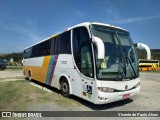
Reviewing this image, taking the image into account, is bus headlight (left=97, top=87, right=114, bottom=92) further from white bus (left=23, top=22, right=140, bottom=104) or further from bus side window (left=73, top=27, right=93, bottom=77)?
bus side window (left=73, top=27, right=93, bottom=77)

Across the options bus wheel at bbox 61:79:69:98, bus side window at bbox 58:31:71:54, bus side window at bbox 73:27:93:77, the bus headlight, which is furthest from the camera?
bus wheel at bbox 61:79:69:98

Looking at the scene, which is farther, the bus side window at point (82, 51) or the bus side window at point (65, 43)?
the bus side window at point (65, 43)

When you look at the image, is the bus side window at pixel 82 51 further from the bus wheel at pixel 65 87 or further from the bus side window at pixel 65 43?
the bus wheel at pixel 65 87

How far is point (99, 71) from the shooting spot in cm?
615

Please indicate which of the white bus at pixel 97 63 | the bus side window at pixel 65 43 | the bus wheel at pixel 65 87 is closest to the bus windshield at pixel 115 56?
the white bus at pixel 97 63

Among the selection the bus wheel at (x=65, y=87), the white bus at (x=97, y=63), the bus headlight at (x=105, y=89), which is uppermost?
the white bus at (x=97, y=63)

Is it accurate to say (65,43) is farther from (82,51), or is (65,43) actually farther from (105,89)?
(105,89)

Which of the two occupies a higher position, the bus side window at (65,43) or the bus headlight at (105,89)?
the bus side window at (65,43)

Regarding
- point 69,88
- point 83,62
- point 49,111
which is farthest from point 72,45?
point 49,111

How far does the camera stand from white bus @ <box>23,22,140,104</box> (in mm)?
6180

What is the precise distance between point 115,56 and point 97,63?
0.88 m

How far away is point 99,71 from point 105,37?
1434mm

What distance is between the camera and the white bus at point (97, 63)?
618 cm

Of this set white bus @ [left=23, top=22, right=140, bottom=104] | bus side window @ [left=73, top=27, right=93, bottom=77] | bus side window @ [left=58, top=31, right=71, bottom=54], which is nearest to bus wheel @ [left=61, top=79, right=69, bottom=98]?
white bus @ [left=23, top=22, right=140, bottom=104]
